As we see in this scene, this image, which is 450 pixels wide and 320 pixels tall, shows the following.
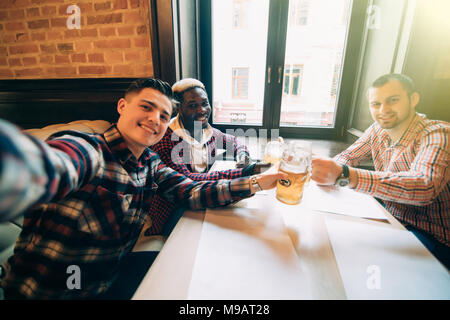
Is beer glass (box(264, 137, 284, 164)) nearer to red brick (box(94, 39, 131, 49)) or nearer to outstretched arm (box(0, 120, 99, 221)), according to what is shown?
outstretched arm (box(0, 120, 99, 221))

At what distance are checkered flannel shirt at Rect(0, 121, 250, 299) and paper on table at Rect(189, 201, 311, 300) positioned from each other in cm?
15

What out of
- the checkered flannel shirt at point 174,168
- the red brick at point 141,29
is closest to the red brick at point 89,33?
the red brick at point 141,29

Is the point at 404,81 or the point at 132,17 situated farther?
the point at 132,17

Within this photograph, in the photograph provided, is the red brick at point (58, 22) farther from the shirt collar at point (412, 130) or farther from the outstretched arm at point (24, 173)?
the shirt collar at point (412, 130)

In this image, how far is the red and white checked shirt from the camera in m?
0.77

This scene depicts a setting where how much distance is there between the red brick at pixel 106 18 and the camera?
4.96ft

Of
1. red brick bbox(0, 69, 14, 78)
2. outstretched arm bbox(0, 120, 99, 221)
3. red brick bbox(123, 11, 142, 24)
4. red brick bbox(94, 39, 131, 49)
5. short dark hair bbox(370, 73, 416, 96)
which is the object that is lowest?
outstretched arm bbox(0, 120, 99, 221)

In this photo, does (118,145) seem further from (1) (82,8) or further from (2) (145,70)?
(1) (82,8)

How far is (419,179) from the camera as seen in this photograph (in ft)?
2.52

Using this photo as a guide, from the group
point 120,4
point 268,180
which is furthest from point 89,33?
point 268,180

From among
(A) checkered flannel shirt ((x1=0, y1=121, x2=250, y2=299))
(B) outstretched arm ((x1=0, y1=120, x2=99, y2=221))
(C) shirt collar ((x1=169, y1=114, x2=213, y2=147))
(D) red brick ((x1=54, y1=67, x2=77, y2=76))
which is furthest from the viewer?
(D) red brick ((x1=54, y1=67, x2=77, y2=76))

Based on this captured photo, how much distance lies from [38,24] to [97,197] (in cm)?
191

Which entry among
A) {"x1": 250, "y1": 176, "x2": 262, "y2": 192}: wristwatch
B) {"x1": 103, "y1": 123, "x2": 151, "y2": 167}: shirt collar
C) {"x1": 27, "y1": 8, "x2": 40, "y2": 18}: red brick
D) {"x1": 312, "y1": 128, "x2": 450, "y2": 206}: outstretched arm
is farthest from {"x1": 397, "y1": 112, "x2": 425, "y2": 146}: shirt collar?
{"x1": 27, "y1": 8, "x2": 40, "y2": 18}: red brick
